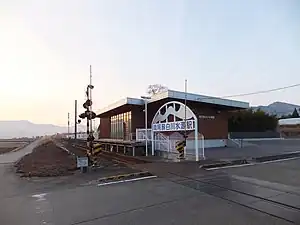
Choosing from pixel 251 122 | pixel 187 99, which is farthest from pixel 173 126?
pixel 251 122

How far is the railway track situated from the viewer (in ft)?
18.9

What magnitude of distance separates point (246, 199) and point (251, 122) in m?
39.4

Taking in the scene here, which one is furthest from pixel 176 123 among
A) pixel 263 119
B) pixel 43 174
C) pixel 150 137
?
pixel 263 119

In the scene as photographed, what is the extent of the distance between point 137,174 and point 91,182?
2.03m

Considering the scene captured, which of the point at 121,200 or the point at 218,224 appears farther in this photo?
the point at 121,200

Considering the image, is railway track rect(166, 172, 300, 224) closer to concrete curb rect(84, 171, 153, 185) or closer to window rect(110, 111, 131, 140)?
concrete curb rect(84, 171, 153, 185)

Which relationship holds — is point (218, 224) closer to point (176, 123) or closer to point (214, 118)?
point (176, 123)

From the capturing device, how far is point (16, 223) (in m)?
5.76

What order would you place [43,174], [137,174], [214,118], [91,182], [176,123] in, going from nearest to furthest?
[91,182] → [137,174] → [43,174] → [176,123] → [214,118]

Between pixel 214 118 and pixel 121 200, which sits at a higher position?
pixel 214 118

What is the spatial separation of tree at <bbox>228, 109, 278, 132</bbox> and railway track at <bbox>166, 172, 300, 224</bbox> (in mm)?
33728

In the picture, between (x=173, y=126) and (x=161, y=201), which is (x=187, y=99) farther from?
(x=161, y=201)

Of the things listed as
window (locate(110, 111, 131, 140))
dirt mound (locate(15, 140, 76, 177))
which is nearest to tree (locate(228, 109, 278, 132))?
window (locate(110, 111, 131, 140))

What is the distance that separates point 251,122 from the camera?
145 feet
